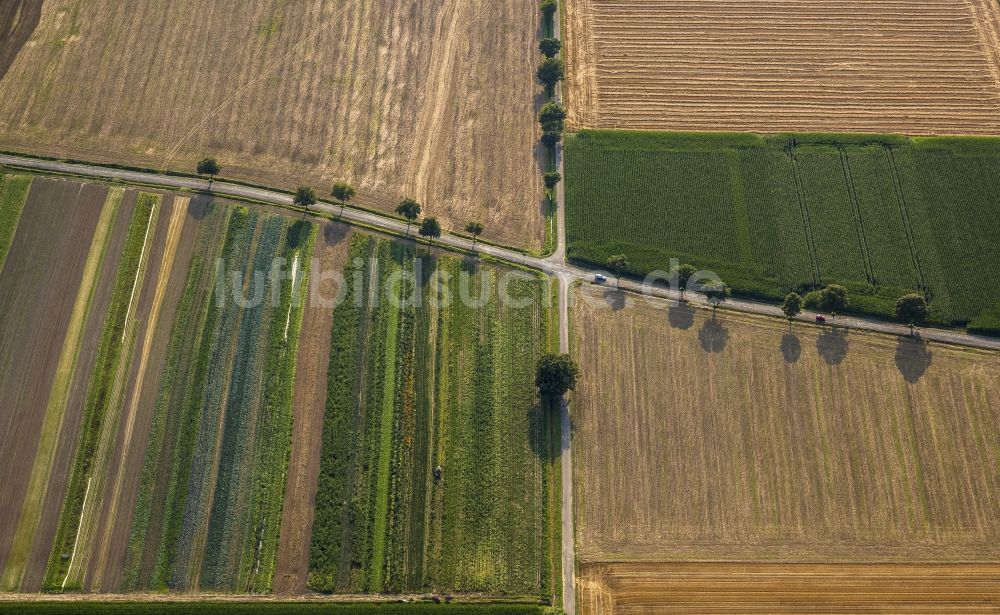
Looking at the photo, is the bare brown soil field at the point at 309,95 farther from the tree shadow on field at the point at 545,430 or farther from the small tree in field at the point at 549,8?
the tree shadow on field at the point at 545,430

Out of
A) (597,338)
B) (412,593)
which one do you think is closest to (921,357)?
(597,338)

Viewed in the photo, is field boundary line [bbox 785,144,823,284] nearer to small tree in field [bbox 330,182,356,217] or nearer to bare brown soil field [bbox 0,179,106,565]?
small tree in field [bbox 330,182,356,217]

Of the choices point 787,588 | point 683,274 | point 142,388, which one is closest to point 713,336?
point 683,274

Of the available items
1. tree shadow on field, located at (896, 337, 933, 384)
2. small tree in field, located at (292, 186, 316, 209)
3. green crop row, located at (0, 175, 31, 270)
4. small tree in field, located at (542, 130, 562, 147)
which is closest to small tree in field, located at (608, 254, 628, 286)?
small tree in field, located at (542, 130, 562, 147)

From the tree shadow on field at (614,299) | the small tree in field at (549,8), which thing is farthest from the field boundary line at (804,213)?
the small tree in field at (549,8)

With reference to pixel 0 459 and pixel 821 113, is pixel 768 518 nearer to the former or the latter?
pixel 821 113
